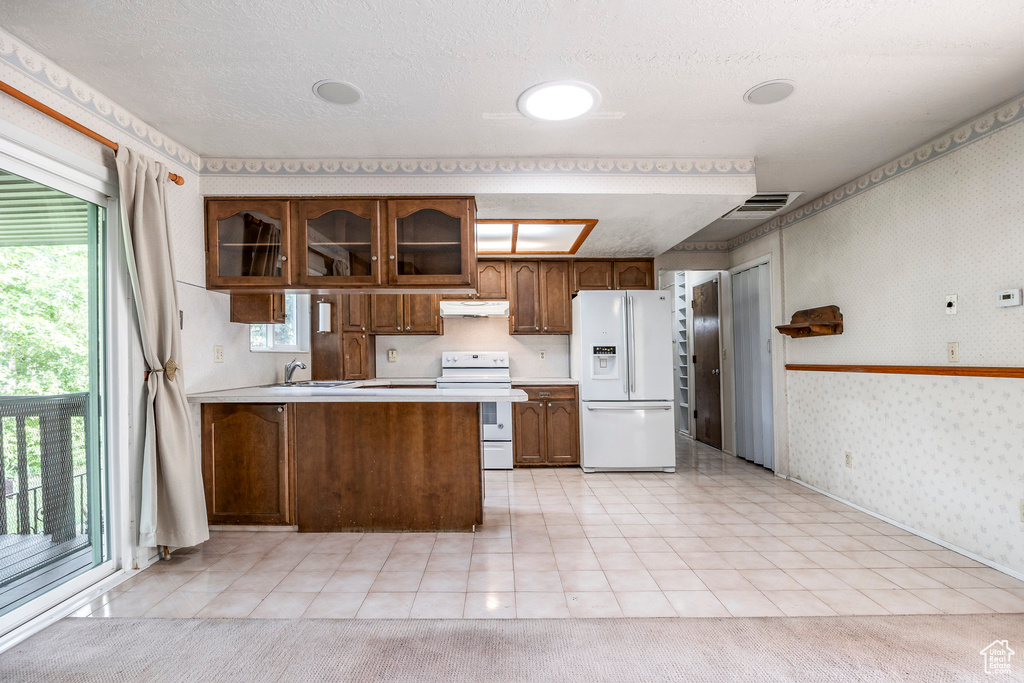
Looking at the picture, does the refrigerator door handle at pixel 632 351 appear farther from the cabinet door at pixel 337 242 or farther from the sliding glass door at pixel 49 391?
the sliding glass door at pixel 49 391

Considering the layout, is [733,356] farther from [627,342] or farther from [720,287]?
[627,342]

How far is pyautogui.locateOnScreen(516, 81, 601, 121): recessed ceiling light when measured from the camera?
7.93 feet

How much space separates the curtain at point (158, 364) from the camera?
2574 millimetres

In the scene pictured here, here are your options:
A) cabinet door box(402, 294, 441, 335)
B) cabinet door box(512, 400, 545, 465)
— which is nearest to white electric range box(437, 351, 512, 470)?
cabinet door box(512, 400, 545, 465)

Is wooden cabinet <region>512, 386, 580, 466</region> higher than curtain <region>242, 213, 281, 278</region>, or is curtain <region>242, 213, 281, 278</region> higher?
curtain <region>242, 213, 281, 278</region>

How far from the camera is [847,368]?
12.3 feet

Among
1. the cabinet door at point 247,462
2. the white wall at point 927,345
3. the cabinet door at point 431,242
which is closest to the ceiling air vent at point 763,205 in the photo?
the white wall at point 927,345

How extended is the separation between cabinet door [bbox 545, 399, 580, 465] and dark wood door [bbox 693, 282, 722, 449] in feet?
6.08

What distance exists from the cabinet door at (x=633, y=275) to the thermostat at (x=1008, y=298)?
290 cm

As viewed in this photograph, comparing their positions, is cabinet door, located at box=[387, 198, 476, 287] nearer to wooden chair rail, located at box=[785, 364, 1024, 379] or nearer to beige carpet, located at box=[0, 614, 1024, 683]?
beige carpet, located at box=[0, 614, 1024, 683]

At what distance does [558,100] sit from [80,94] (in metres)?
2.16

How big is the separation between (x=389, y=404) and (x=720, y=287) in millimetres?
4008

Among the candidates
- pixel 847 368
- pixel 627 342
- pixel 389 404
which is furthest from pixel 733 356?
pixel 389 404

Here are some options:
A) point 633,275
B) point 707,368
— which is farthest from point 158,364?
point 707,368
